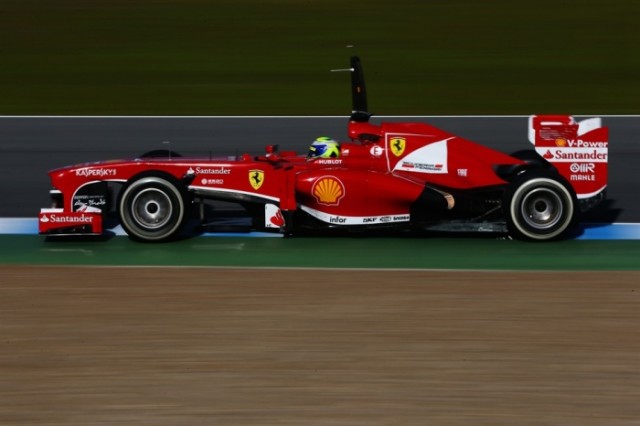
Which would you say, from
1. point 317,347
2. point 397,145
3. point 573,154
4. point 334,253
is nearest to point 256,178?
point 334,253

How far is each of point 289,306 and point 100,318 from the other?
1.37 meters

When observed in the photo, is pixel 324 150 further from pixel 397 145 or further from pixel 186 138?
pixel 186 138

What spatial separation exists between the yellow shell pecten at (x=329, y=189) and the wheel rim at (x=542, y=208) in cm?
172

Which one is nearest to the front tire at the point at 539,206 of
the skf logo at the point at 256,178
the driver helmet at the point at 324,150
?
the driver helmet at the point at 324,150

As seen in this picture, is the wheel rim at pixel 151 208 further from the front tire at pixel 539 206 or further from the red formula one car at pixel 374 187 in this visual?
the front tire at pixel 539 206

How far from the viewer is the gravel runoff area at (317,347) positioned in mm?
5945

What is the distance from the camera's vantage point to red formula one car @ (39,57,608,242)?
401 inches

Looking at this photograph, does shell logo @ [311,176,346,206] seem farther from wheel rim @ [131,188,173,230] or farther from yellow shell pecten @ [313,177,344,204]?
wheel rim @ [131,188,173,230]

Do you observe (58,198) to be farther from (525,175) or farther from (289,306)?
(525,175)

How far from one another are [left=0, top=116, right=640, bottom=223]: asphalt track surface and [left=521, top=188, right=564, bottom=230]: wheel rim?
2090 millimetres

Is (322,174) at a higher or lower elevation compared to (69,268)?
higher

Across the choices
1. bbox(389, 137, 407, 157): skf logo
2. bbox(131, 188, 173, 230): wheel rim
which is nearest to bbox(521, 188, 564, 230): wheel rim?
bbox(389, 137, 407, 157): skf logo
